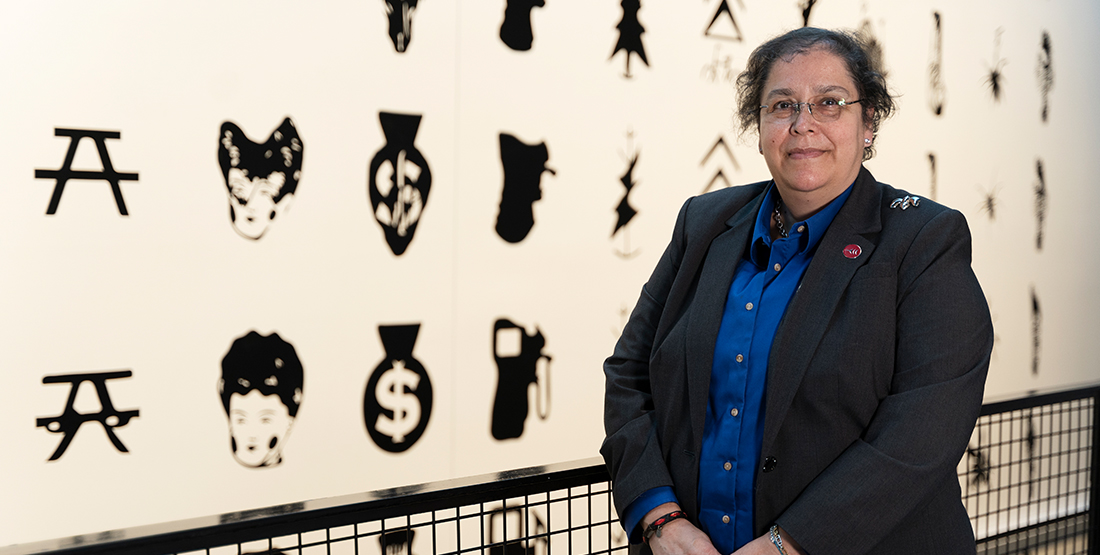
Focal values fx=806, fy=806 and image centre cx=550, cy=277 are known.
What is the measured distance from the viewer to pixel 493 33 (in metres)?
2.36

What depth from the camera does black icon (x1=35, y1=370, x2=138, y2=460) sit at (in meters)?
1.86

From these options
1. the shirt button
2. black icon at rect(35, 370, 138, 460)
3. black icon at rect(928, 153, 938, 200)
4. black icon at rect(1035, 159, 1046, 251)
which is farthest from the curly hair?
black icon at rect(1035, 159, 1046, 251)

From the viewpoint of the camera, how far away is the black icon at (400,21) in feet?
7.26

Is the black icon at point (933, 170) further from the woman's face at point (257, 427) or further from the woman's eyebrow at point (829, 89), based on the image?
the woman's face at point (257, 427)

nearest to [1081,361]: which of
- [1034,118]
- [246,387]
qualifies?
[1034,118]

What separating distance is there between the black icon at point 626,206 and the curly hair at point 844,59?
1.28 m

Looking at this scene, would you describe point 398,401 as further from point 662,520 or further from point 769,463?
point 769,463

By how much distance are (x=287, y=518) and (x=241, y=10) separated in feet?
4.75

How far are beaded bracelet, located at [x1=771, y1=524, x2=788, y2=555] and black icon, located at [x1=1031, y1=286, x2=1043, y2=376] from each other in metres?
3.25

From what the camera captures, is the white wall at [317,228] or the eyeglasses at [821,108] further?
the white wall at [317,228]

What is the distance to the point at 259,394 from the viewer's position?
6.89ft

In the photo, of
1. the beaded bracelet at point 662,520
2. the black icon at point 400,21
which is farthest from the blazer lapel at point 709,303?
the black icon at point 400,21

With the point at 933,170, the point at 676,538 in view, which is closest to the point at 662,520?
the point at 676,538

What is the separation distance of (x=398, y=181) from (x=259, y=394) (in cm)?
68
